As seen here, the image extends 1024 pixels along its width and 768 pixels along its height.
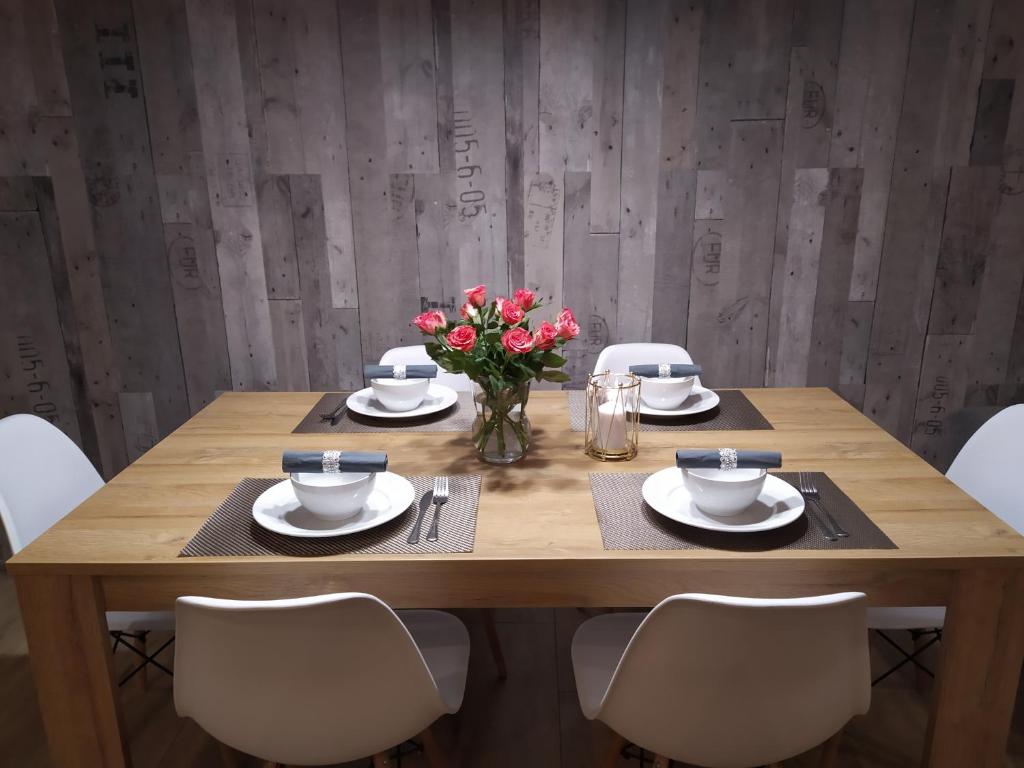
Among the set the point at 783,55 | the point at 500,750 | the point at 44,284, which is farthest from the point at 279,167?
the point at 500,750

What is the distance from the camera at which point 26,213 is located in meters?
2.63

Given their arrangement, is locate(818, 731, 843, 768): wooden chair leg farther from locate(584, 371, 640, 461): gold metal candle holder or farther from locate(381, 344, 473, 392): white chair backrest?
locate(381, 344, 473, 392): white chair backrest

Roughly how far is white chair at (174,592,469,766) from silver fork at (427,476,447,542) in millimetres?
213

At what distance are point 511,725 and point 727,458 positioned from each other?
0.99 m

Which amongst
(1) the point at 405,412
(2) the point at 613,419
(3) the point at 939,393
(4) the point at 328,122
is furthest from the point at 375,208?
(3) the point at 939,393

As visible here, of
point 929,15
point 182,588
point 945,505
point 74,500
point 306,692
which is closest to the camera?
point 306,692

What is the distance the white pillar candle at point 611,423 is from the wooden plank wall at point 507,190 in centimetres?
115

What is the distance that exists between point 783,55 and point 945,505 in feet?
5.63

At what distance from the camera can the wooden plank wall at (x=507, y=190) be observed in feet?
8.21

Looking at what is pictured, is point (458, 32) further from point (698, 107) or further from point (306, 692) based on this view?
point (306, 692)

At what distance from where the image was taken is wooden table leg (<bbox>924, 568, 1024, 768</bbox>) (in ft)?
4.21

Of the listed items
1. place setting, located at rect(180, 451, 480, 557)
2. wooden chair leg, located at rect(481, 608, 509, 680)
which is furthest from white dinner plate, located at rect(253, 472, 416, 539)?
wooden chair leg, located at rect(481, 608, 509, 680)

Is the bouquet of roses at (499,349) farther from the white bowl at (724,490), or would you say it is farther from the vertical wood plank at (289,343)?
the vertical wood plank at (289,343)

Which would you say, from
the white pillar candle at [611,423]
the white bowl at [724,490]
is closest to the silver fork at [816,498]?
the white bowl at [724,490]
